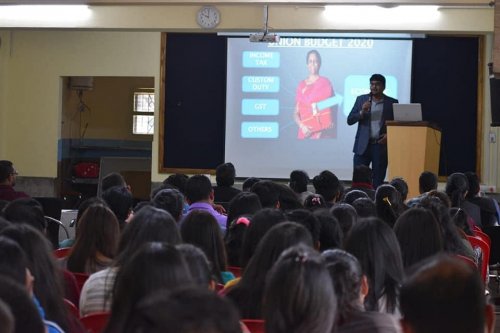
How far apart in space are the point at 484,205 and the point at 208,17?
453 centimetres

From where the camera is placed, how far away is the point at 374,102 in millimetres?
10578

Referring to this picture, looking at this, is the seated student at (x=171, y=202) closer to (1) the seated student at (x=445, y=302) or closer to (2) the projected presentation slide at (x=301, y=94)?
(1) the seated student at (x=445, y=302)

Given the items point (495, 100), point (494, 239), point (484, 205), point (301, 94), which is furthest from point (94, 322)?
point (301, 94)

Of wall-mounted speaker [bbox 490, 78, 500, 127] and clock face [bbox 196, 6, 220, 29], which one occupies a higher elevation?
clock face [bbox 196, 6, 220, 29]

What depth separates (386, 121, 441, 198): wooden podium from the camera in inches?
393

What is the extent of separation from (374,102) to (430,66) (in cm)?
194

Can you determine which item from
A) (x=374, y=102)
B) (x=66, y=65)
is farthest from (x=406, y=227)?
(x=66, y=65)

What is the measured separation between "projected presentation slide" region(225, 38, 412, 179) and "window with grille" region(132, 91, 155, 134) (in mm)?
2970

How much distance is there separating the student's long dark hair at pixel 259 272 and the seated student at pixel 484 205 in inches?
199

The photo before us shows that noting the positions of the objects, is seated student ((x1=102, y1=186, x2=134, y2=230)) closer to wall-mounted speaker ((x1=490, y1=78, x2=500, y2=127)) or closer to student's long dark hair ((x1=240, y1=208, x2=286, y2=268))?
student's long dark hair ((x1=240, y1=208, x2=286, y2=268))

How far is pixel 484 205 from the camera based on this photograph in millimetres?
7859

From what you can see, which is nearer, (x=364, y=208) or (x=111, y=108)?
(x=364, y=208)

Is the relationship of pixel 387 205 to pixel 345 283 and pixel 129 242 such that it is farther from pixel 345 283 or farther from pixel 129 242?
pixel 345 283

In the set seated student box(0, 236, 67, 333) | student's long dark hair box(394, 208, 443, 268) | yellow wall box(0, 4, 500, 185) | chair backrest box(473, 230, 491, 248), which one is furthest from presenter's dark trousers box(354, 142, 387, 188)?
seated student box(0, 236, 67, 333)
